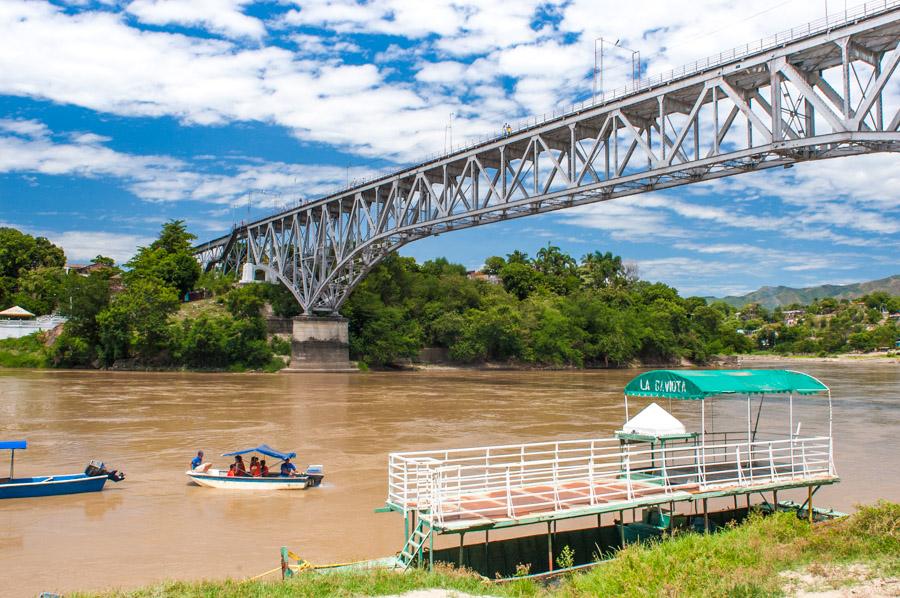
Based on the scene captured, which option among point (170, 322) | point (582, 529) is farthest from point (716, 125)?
point (170, 322)

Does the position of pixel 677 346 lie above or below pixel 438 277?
below

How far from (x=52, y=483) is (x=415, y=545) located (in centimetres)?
1078

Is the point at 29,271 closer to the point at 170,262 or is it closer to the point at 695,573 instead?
the point at 170,262

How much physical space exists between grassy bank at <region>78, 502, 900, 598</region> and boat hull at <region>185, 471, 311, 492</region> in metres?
8.55

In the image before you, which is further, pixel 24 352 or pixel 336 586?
pixel 24 352

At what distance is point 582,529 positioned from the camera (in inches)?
531

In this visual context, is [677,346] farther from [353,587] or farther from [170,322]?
[353,587]

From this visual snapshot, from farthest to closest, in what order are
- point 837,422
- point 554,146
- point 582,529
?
point 554,146, point 837,422, point 582,529

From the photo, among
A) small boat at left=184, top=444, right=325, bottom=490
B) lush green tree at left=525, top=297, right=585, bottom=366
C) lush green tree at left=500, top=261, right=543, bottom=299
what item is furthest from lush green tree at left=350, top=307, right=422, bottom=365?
small boat at left=184, top=444, right=325, bottom=490

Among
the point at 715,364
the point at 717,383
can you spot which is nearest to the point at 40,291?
the point at 717,383

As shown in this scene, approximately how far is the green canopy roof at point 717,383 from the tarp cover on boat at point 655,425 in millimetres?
422

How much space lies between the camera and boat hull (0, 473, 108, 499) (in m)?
17.0

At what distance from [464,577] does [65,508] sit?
10.9 meters

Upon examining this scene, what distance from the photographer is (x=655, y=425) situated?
14188 millimetres
